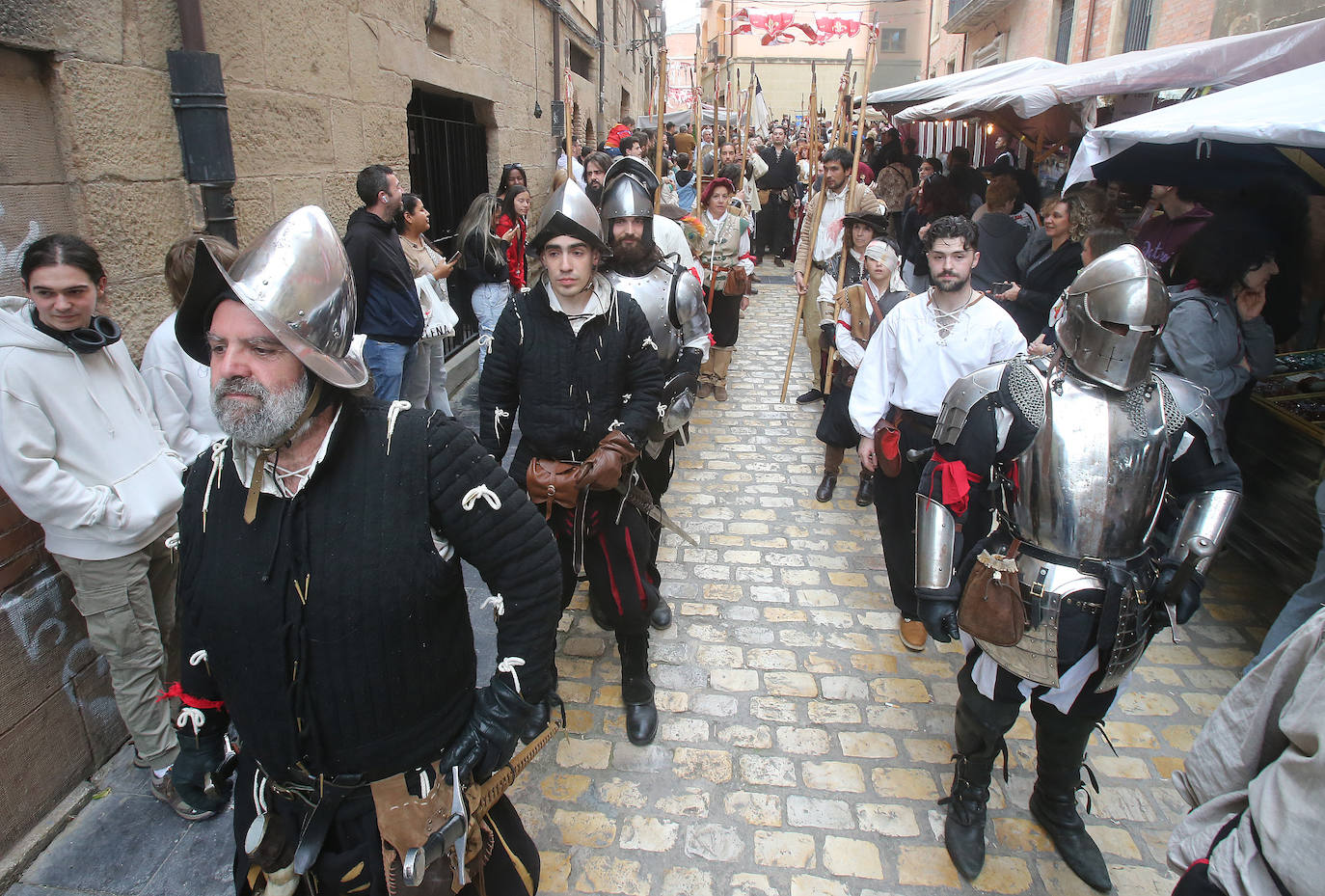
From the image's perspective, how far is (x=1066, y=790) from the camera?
2732 millimetres

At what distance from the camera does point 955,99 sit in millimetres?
7227

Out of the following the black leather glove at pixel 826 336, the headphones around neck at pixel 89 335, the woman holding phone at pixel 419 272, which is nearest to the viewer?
the headphones around neck at pixel 89 335

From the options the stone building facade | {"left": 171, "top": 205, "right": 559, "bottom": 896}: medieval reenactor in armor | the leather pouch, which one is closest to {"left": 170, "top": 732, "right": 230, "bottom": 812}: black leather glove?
{"left": 171, "top": 205, "right": 559, "bottom": 896}: medieval reenactor in armor

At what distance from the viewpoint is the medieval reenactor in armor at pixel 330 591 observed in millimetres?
1552

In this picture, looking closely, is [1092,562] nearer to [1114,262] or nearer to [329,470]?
[1114,262]

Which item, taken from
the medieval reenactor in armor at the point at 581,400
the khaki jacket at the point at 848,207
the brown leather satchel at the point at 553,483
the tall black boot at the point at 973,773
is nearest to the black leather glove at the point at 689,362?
the medieval reenactor in armor at the point at 581,400

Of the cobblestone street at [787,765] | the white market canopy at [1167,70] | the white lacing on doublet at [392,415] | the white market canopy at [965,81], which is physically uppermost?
the white market canopy at [965,81]

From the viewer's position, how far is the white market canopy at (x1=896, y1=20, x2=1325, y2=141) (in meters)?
4.86

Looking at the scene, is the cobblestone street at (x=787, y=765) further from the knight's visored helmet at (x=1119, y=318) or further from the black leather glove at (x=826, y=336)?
the black leather glove at (x=826, y=336)

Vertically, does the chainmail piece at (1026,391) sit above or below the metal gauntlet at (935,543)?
above

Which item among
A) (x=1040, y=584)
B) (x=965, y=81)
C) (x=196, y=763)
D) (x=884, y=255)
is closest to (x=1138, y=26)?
(x=965, y=81)

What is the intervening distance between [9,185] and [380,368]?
94.3 inches

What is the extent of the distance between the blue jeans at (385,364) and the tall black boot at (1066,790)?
159 inches

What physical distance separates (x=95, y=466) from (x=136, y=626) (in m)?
0.62
